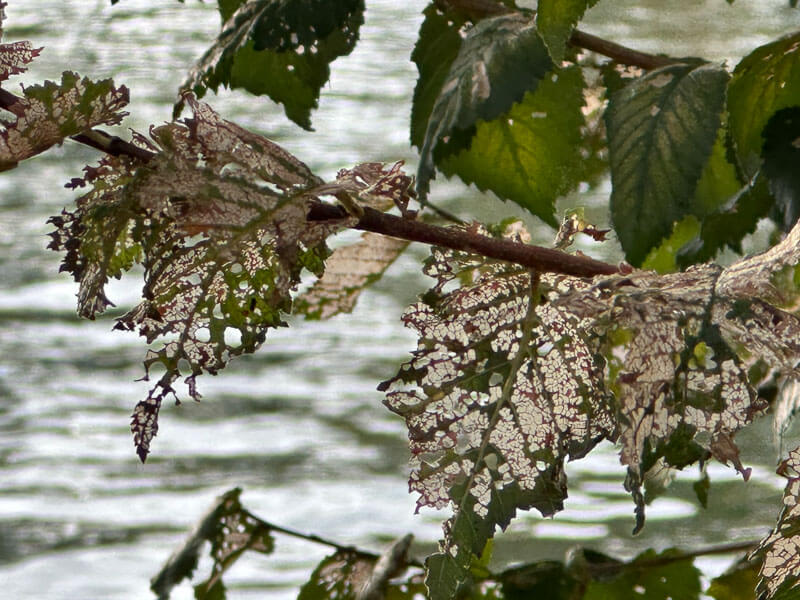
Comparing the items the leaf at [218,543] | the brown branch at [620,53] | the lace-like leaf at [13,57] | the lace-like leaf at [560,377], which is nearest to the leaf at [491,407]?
the lace-like leaf at [560,377]

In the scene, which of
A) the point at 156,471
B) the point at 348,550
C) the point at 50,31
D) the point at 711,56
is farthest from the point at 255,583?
the point at 50,31

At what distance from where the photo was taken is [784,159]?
39cm

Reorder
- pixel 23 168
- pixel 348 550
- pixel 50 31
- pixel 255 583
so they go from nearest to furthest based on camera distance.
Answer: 1. pixel 348 550
2. pixel 255 583
3. pixel 23 168
4. pixel 50 31

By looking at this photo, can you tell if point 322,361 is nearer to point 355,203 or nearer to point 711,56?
point 711,56

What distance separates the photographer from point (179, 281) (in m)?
0.27

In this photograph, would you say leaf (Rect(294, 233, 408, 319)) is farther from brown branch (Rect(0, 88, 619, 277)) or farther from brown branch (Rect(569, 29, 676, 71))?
brown branch (Rect(0, 88, 619, 277))

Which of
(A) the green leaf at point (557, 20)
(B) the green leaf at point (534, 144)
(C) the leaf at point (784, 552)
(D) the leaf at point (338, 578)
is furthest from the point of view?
(D) the leaf at point (338, 578)

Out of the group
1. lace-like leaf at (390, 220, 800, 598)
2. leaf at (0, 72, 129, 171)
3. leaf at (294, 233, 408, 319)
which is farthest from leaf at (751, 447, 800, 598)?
leaf at (294, 233, 408, 319)

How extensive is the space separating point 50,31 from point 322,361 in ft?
5.70

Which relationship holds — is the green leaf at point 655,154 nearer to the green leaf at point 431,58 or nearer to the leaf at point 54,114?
the green leaf at point 431,58

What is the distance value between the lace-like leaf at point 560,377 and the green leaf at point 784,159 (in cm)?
12

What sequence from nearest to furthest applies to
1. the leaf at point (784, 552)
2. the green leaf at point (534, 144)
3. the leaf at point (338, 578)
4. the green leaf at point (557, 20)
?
the leaf at point (784, 552)
the green leaf at point (557, 20)
the green leaf at point (534, 144)
the leaf at point (338, 578)

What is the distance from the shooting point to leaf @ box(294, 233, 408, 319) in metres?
0.52

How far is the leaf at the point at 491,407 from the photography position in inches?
10.9
